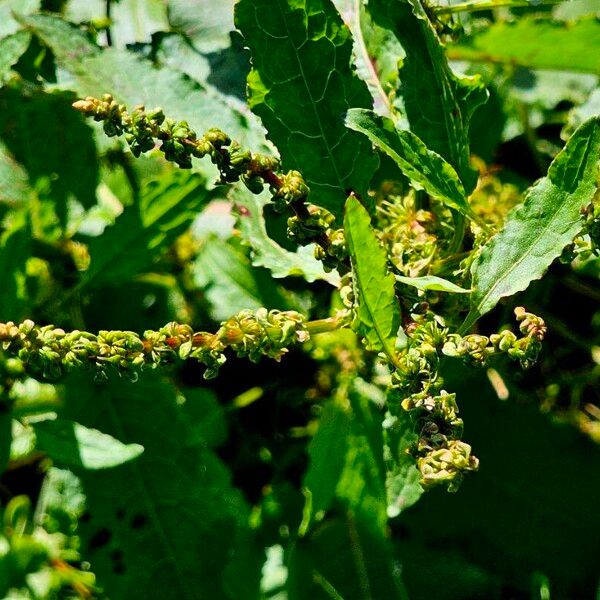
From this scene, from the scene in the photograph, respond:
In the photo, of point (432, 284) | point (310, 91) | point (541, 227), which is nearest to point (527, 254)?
point (541, 227)

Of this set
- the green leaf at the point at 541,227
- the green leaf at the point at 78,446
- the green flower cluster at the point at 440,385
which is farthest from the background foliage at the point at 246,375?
the green flower cluster at the point at 440,385

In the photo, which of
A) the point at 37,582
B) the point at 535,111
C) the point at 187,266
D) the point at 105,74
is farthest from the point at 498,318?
the point at 37,582

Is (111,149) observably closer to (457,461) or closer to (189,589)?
(189,589)

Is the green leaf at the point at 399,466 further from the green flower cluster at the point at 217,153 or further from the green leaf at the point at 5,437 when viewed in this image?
the green leaf at the point at 5,437

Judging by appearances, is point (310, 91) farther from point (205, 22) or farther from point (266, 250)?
point (205, 22)

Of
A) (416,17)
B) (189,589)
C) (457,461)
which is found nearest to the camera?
(457,461)

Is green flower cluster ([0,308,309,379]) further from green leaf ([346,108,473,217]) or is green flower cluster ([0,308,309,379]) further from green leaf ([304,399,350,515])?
green leaf ([304,399,350,515])
